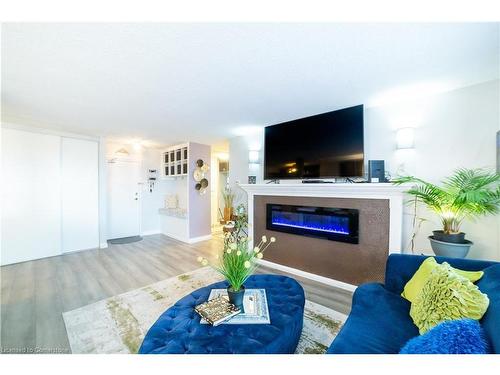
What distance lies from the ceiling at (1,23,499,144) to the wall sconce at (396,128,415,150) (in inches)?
19.6

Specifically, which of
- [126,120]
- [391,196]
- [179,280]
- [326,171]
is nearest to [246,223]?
[179,280]

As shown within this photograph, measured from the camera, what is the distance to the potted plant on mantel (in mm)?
1811

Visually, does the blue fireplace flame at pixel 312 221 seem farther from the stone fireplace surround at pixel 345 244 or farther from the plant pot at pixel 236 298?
the plant pot at pixel 236 298

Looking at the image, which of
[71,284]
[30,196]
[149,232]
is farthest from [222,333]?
[149,232]

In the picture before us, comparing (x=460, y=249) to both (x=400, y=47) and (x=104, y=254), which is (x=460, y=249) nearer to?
(x=400, y=47)

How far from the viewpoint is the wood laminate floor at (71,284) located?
1725 mm

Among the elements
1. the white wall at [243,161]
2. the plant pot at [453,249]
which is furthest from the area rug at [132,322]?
the white wall at [243,161]

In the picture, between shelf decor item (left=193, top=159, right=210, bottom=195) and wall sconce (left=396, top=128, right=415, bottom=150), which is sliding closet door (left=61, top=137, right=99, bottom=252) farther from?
wall sconce (left=396, top=128, right=415, bottom=150)

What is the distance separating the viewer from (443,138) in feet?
7.32

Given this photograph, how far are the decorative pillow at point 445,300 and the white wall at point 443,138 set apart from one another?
4.57ft

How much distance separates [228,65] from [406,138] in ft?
7.21

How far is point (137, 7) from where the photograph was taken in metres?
1.19
